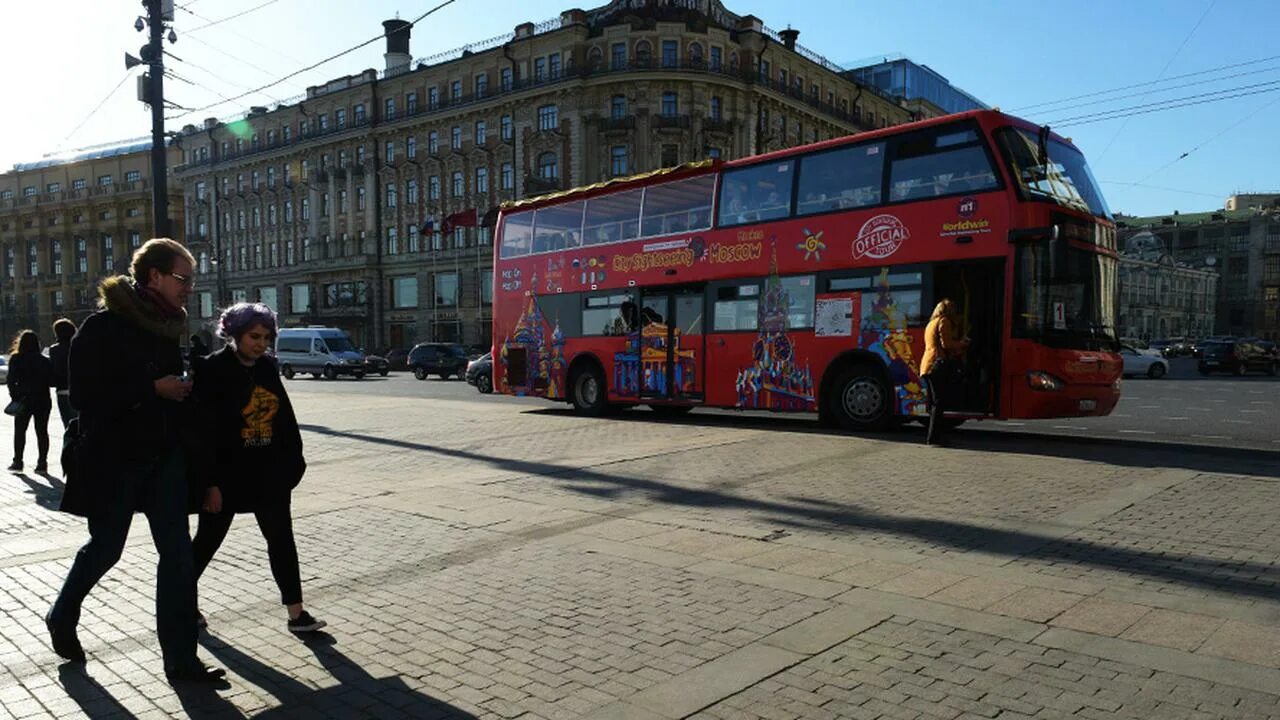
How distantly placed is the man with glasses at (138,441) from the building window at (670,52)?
51393 millimetres

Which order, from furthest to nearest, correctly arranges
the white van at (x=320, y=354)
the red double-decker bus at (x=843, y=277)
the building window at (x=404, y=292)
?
the building window at (x=404, y=292), the white van at (x=320, y=354), the red double-decker bus at (x=843, y=277)

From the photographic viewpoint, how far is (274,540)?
13.2ft

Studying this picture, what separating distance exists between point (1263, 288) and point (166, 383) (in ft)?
425

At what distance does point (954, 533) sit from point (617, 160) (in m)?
Answer: 49.0

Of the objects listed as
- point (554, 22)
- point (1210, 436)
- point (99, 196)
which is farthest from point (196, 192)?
point (1210, 436)

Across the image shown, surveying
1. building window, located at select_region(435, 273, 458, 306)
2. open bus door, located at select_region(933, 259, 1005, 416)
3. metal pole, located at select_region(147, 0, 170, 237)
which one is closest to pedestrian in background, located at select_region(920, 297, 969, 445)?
open bus door, located at select_region(933, 259, 1005, 416)

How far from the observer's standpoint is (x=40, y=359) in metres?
10.0

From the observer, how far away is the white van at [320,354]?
38.2 m

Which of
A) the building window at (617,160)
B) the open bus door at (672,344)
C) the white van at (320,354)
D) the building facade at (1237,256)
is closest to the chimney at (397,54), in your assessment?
the building window at (617,160)

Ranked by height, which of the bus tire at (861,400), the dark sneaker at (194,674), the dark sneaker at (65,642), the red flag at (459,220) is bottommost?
the dark sneaker at (194,674)

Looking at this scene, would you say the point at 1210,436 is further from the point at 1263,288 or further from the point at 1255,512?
the point at 1263,288

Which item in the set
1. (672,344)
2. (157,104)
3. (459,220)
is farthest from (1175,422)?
(157,104)

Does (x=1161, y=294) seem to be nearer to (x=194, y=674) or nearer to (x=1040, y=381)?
(x=1040, y=381)

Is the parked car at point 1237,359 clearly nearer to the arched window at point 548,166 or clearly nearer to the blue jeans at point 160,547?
the arched window at point 548,166
